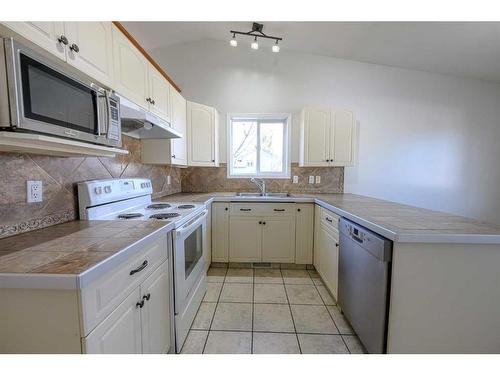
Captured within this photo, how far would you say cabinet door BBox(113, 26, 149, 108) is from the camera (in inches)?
53.4

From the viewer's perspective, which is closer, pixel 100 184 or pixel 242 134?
pixel 100 184

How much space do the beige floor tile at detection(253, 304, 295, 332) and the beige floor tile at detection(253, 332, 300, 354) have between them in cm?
6

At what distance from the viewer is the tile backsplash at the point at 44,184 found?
1015 mm

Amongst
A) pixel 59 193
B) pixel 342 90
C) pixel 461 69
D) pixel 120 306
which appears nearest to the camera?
pixel 120 306

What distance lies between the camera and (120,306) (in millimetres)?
868

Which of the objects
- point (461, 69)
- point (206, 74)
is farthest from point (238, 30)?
point (461, 69)

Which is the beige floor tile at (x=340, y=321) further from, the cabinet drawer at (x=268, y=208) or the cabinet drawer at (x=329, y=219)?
the cabinet drawer at (x=268, y=208)

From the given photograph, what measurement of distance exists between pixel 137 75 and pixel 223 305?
202 centimetres

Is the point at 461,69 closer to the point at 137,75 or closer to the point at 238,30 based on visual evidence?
the point at 238,30

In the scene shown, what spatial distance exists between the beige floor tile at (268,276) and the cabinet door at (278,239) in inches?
5.3

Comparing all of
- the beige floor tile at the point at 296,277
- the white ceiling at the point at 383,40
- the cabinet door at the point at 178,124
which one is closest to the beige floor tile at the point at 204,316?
the beige floor tile at the point at 296,277

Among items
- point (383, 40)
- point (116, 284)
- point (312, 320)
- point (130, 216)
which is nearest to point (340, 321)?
point (312, 320)

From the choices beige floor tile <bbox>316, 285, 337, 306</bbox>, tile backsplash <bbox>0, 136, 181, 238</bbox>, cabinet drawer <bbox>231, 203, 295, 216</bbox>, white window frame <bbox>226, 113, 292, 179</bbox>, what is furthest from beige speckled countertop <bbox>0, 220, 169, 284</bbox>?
white window frame <bbox>226, 113, 292, 179</bbox>

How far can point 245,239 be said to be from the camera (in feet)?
8.79
